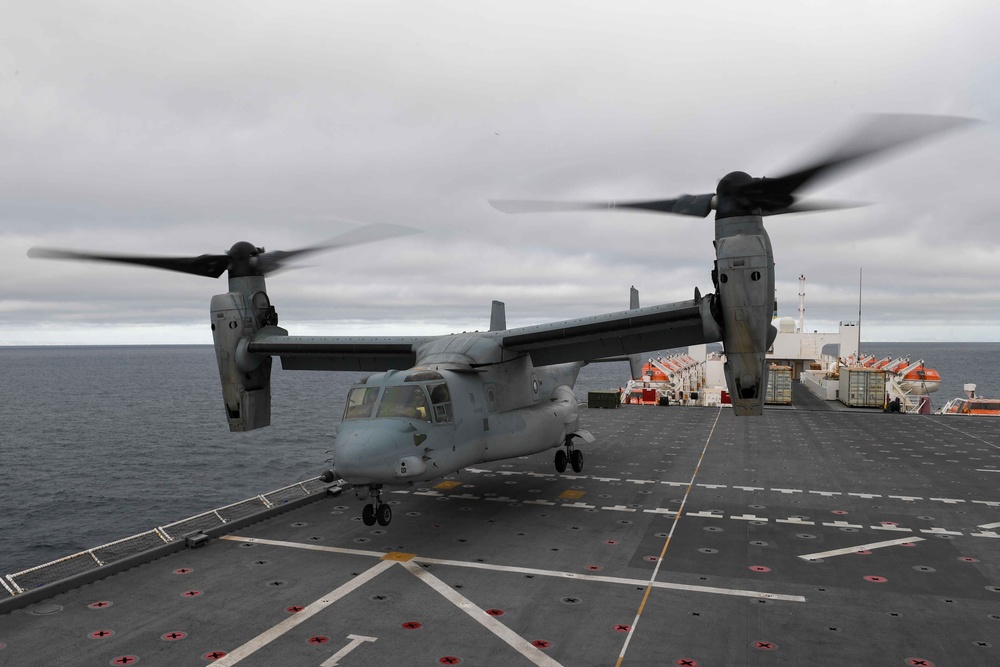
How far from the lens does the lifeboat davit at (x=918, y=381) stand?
5675 cm

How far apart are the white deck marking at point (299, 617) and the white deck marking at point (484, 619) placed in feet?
2.52

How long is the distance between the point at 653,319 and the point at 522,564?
702cm

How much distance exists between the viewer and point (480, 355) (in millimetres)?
17875

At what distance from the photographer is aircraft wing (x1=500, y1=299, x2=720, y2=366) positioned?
16125mm

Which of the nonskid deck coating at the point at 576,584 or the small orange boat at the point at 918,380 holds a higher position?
the small orange boat at the point at 918,380

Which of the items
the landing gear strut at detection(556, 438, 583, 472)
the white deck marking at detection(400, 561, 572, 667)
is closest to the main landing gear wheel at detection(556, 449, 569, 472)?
the landing gear strut at detection(556, 438, 583, 472)

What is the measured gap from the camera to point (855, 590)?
1212cm

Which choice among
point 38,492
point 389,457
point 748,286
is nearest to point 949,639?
point 748,286

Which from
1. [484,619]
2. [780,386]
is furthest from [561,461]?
[780,386]

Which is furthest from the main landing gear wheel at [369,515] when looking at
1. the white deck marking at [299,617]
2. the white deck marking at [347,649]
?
the white deck marking at [347,649]

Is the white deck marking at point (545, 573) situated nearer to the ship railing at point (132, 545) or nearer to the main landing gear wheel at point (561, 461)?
the ship railing at point (132, 545)

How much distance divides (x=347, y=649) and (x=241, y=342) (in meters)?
12.8

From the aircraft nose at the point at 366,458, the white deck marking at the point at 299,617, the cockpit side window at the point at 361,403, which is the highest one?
the cockpit side window at the point at 361,403

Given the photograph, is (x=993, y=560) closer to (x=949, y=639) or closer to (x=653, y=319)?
(x=949, y=639)
